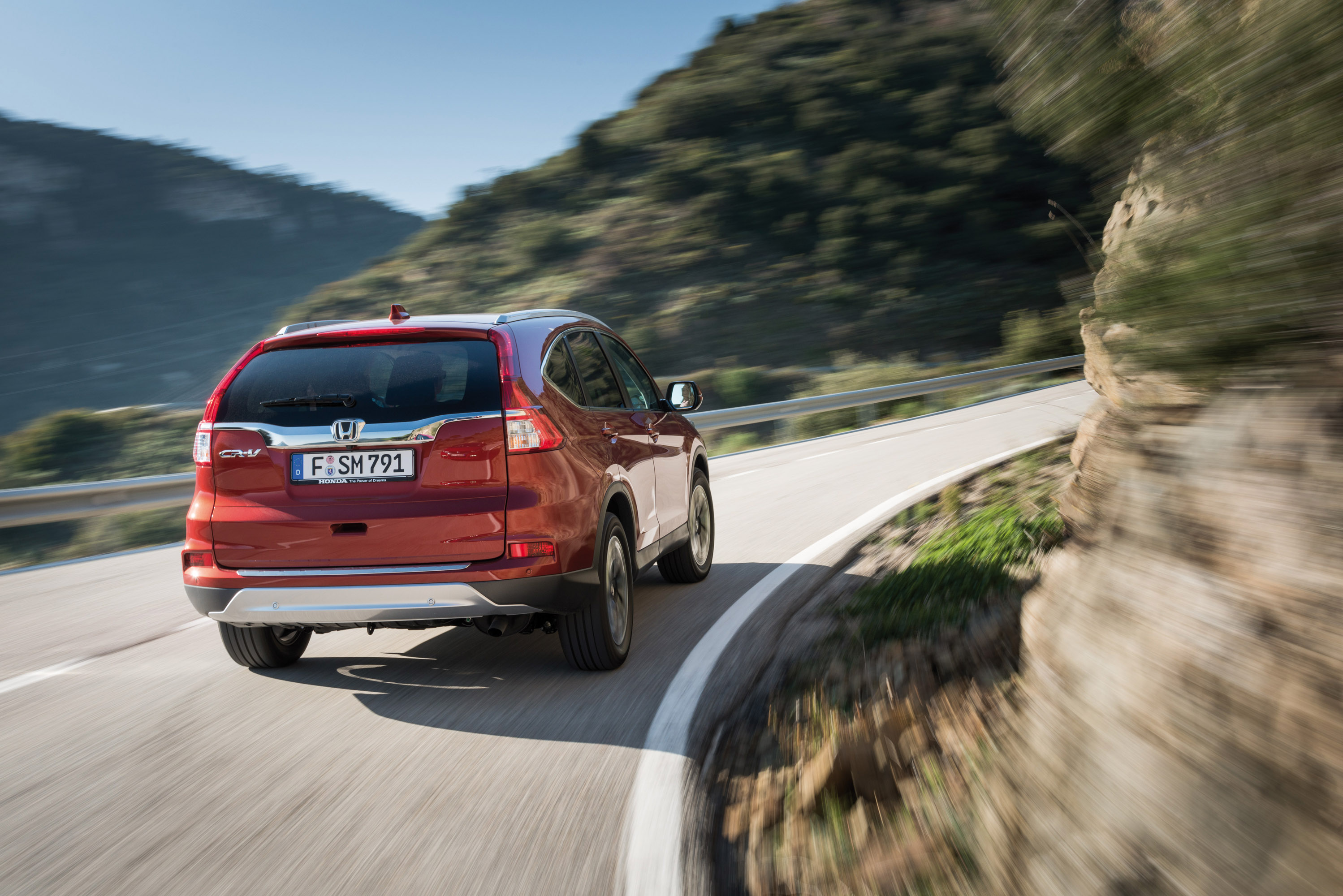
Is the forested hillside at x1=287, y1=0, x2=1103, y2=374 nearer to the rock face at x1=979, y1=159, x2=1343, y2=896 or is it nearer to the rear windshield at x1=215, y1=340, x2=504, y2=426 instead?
the rear windshield at x1=215, y1=340, x2=504, y2=426

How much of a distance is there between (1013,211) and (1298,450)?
48.4 metres

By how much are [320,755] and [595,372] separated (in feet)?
8.32

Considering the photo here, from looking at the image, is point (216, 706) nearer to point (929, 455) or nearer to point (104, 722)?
point (104, 722)

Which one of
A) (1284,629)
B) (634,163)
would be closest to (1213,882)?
(1284,629)

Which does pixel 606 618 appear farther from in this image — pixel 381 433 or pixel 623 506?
pixel 381 433

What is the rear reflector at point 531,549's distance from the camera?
451 centimetres

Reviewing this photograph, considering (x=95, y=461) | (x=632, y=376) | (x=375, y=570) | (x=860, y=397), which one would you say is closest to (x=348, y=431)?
(x=375, y=570)

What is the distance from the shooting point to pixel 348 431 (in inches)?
177

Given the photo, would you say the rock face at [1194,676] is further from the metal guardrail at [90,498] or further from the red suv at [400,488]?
the metal guardrail at [90,498]

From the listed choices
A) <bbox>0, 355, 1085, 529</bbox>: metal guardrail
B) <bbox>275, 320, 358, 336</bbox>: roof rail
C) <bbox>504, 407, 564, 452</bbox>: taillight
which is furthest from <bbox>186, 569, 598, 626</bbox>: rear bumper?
<bbox>0, 355, 1085, 529</bbox>: metal guardrail

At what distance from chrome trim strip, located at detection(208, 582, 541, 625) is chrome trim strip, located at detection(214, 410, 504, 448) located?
24.8 inches

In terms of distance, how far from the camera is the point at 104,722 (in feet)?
15.0

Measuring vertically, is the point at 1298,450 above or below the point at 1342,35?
below

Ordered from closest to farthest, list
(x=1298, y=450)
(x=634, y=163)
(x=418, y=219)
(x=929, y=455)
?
(x=1298, y=450), (x=929, y=455), (x=634, y=163), (x=418, y=219)
